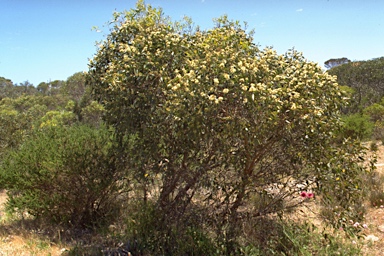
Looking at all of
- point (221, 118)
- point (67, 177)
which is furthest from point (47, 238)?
point (221, 118)

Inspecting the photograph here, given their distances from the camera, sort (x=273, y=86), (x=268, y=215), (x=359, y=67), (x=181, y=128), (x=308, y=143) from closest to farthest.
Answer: (x=181, y=128)
(x=273, y=86)
(x=308, y=143)
(x=268, y=215)
(x=359, y=67)

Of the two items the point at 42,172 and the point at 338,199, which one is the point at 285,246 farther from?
the point at 42,172

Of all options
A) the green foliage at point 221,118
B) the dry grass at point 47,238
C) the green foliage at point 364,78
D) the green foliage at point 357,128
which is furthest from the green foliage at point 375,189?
the green foliage at point 364,78

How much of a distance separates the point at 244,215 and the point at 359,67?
1581 inches

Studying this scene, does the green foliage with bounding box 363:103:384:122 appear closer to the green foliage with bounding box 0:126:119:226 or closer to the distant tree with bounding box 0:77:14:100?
the green foliage with bounding box 0:126:119:226

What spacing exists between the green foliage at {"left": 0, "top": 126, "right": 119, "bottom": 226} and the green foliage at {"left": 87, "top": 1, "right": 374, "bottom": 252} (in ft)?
4.31

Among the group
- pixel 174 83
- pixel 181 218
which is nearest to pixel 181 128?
pixel 174 83

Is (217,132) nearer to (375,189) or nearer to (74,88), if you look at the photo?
(375,189)

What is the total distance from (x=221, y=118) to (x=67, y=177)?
3.25 m

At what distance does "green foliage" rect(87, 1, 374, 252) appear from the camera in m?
3.32

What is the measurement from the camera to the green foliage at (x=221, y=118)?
3.32 metres

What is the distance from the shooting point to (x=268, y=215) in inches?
188

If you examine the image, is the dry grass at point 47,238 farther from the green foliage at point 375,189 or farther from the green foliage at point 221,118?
the green foliage at point 221,118

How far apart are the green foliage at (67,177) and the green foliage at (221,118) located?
1.32m
